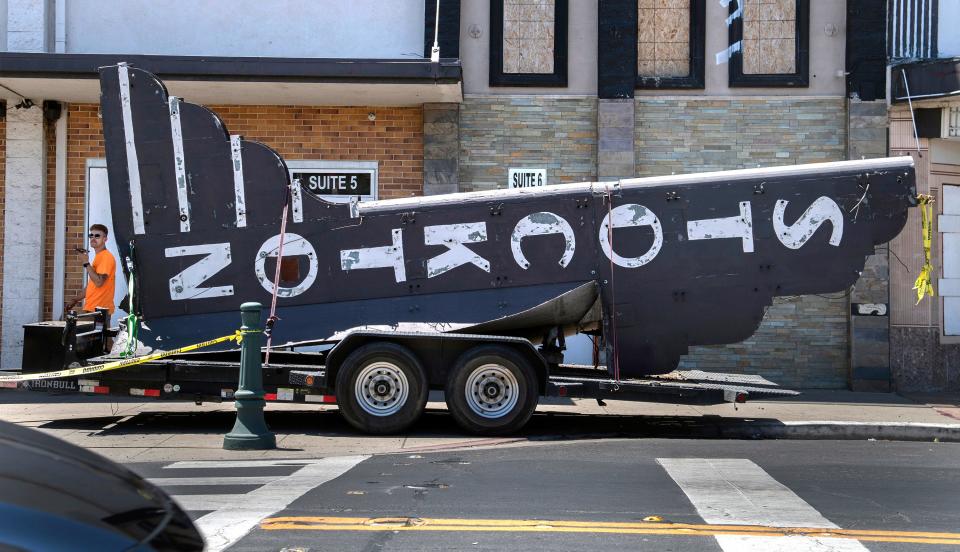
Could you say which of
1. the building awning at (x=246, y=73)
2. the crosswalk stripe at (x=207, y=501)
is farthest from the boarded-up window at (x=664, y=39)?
the crosswalk stripe at (x=207, y=501)

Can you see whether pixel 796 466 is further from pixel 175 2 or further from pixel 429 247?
pixel 175 2

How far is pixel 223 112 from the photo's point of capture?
16.1 metres

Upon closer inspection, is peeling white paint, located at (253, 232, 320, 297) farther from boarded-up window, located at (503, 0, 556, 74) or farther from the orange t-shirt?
boarded-up window, located at (503, 0, 556, 74)

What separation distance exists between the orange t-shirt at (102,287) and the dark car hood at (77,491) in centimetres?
905

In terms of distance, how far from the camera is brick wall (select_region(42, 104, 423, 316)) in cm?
1591

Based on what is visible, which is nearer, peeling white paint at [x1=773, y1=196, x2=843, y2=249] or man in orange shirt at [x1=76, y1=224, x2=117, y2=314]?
peeling white paint at [x1=773, y1=196, x2=843, y2=249]

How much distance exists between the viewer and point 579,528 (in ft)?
19.4

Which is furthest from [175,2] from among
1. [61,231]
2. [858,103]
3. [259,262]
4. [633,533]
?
[633,533]

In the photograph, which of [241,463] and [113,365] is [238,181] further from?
[241,463]

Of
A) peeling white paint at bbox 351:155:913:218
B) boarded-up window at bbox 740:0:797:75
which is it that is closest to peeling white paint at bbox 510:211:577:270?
peeling white paint at bbox 351:155:913:218

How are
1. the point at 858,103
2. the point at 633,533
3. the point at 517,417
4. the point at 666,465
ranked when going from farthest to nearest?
the point at 858,103 < the point at 517,417 < the point at 666,465 < the point at 633,533

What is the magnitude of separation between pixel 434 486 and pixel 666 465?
2.00 meters

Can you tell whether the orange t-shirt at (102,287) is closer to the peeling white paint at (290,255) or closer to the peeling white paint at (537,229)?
the peeling white paint at (290,255)

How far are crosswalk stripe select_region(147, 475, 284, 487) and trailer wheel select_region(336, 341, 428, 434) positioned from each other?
2.74m
